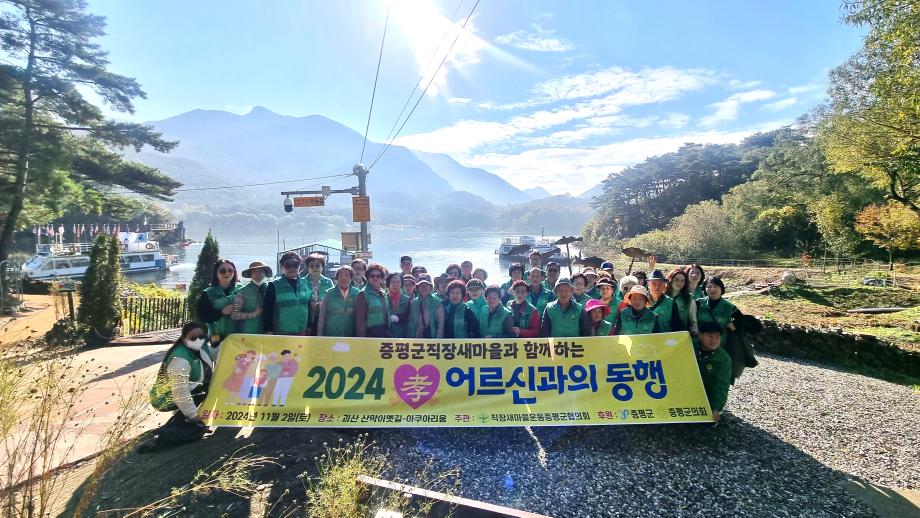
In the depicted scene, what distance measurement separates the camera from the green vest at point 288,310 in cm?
462

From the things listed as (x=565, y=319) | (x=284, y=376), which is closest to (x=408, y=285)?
(x=284, y=376)

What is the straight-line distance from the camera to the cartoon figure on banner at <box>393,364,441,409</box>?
4238 millimetres

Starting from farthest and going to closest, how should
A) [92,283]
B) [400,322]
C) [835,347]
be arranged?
[92,283], [835,347], [400,322]

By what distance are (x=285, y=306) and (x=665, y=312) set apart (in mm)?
4364

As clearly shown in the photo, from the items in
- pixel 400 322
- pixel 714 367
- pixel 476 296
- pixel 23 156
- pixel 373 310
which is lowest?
pixel 714 367

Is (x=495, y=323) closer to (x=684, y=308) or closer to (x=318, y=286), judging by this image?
→ (x=684, y=308)

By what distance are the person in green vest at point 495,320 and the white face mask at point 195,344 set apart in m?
2.93

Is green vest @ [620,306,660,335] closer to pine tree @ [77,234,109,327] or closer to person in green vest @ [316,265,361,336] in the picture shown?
person in green vest @ [316,265,361,336]

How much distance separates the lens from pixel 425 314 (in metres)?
4.91

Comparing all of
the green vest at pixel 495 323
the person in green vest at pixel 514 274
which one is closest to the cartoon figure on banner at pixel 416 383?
the green vest at pixel 495 323

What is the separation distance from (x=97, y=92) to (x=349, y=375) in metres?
20.0

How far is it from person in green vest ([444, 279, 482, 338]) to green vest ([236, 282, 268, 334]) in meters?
2.15

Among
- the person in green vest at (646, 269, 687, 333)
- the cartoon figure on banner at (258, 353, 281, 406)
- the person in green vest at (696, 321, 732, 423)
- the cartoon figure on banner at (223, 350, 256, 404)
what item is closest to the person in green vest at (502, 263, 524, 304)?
the person in green vest at (646, 269, 687, 333)

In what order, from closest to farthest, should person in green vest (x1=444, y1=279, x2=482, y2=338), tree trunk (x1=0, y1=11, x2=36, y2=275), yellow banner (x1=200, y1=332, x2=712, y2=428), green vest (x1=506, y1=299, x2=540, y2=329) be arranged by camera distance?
1. yellow banner (x1=200, y1=332, x2=712, y2=428)
2. person in green vest (x1=444, y1=279, x2=482, y2=338)
3. green vest (x1=506, y1=299, x2=540, y2=329)
4. tree trunk (x1=0, y1=11, x2=36, y2=275)
